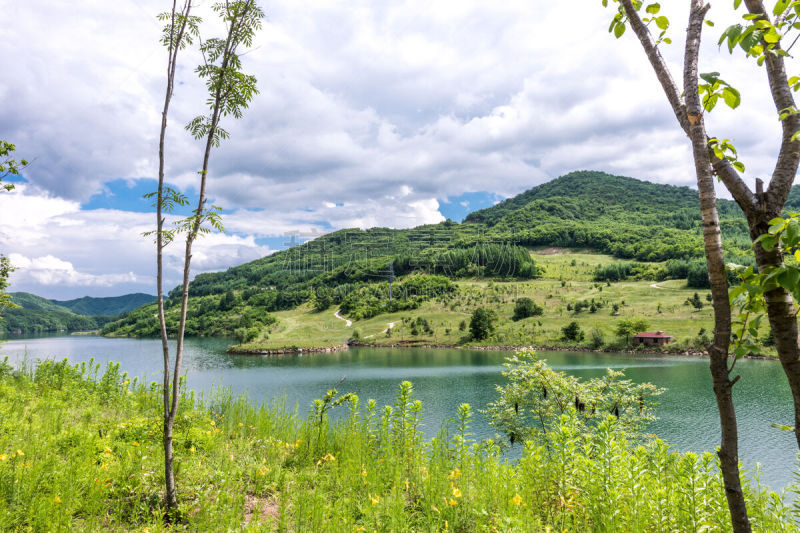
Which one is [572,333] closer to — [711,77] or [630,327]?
[630,327]

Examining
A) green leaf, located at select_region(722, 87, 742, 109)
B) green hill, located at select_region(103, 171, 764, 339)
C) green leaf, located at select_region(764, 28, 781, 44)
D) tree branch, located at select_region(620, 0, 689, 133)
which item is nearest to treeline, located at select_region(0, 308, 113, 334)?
green hill, located at select_region(103, 171, 764, 339)

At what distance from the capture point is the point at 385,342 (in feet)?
261

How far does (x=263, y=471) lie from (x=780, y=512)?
21.8 feet

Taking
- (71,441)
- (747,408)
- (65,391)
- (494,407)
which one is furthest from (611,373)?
(747,408)

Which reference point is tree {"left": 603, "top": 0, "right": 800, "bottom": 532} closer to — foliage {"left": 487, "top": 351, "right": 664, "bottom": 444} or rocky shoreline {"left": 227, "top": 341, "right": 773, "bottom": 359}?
foliage {"left": 487, "top": 351, "right": 664, "bottom": 444}

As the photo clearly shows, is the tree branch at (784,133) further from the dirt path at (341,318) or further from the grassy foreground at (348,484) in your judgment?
the dirt path at (341,318)

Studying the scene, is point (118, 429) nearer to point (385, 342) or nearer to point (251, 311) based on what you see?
point (385, 342)

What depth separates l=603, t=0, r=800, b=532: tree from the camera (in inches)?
Answer: 78.2

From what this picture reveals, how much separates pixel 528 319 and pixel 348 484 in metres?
80.3

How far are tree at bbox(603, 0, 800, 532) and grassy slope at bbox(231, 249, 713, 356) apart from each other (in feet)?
229

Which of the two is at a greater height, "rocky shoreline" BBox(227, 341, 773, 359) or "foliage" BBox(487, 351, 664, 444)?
"foliage" BBox(487, 351, 664, 444)

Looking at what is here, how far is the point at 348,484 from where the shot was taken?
18.1ft

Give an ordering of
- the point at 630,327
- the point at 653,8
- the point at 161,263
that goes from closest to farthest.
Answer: the point at 653,8, the point at 161,263, the point at 630,327

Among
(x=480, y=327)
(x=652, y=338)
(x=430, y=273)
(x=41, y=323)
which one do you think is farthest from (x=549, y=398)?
(x=41, y=323)
